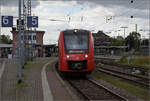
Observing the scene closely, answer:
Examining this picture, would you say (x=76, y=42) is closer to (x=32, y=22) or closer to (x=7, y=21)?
(x=7, y=21)

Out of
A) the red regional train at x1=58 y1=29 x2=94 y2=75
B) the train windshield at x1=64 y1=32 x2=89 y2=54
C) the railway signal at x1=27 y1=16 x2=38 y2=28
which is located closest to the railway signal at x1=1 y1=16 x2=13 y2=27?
the red regional train at x1=58 y1=29 x2=94 y2=75

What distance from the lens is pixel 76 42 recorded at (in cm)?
1588

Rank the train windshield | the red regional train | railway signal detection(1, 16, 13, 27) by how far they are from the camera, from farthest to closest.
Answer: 1. the train windshield
2. the red regional train
3. railway signal detection(1, 16, 13, 27)

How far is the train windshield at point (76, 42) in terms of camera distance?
15500 millimetres

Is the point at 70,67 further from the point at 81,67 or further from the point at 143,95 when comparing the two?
the point at 143,95

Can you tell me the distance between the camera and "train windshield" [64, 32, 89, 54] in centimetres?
1550

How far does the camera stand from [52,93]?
34.6 ft

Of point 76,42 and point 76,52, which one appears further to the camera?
point 76,42

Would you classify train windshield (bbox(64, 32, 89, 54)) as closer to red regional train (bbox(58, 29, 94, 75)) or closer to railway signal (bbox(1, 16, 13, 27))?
red regional train (bbox(58, 29, 94, 75))

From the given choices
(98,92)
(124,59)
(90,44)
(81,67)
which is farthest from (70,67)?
(124,59)

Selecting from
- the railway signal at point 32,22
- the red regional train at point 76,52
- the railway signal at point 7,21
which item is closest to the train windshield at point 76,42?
the red regional train at point 76,52

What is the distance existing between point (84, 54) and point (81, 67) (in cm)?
75

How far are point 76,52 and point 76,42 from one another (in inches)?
30.2

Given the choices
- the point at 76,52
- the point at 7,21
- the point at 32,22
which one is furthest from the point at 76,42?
the point at 32,22
